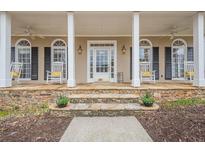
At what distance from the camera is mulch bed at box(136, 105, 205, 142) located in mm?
3907

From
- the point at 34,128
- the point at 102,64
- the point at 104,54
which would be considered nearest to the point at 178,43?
the point at 104,54

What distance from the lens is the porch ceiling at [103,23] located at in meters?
8.27

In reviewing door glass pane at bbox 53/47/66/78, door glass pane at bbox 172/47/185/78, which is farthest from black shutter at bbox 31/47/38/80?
door glass pane at bbox 172/47/185/78

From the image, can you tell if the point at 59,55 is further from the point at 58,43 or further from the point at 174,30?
the point at 174,30

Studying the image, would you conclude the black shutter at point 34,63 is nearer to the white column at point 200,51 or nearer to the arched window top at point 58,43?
the arched window top at point 58,43

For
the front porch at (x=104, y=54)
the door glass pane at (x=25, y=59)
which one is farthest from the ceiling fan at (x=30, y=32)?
the door glass pane at (x=25, y=59)

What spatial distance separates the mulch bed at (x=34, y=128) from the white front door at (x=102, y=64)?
20.1ft

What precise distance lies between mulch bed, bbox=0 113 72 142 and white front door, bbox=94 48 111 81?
6141 millimetres

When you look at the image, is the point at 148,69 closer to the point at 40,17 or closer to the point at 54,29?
the point at 54,29

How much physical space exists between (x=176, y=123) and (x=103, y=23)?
19.6 ft

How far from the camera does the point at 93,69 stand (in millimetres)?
11672

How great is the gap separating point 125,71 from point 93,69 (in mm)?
1736

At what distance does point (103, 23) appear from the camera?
31.0 feet
